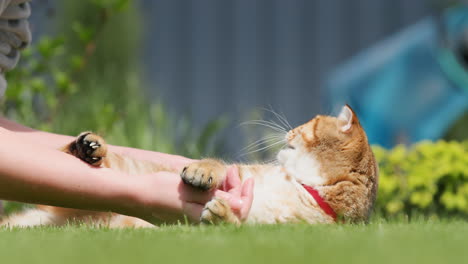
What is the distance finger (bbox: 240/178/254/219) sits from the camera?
68.0 inches

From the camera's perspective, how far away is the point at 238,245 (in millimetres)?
1218

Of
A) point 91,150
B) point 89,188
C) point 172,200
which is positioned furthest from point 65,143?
point 172,200

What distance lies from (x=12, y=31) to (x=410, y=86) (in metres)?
3.70

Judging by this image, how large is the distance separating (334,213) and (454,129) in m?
3.71

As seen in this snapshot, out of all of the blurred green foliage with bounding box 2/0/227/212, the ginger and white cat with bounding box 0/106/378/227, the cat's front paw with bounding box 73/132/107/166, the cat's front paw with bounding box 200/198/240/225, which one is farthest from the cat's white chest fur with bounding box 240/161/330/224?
the blurred green foliage with bounding box 2/0/227/212

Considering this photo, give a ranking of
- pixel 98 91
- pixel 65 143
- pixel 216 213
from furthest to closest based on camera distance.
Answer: pixel 98 91, pixel 65 143, pixel 216 213

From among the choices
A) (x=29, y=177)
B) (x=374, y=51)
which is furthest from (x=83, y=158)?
(x=374, y=51)

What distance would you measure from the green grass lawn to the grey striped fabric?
0.85m

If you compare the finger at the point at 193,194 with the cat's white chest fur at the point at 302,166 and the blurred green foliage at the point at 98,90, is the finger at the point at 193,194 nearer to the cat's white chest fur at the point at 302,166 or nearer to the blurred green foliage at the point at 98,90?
the cat's white chest fur at the point at 302,166

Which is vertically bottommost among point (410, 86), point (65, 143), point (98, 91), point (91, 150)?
point (91, 150)

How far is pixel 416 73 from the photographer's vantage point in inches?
198

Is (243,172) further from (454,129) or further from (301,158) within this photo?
(454,129)

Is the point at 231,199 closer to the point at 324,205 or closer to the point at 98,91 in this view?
the point at 324,205

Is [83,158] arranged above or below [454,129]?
below
